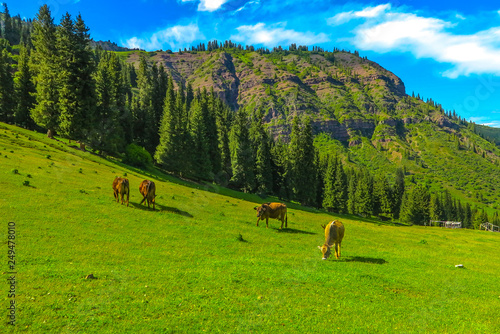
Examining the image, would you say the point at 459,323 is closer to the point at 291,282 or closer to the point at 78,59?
the point at 291,282

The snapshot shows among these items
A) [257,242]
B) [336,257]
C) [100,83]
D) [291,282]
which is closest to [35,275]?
[291,282]

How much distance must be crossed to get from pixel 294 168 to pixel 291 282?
64.0m

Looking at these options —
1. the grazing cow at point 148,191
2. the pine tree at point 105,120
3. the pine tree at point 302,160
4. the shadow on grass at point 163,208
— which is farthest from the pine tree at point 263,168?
the grazing cow at point 148,191

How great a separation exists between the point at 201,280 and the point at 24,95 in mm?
74492

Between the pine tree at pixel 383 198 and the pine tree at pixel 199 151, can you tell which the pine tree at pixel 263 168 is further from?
the pine tree at pixel 383 198

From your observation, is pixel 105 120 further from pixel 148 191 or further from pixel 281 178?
pixel 281 178

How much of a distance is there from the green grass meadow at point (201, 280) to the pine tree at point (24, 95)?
170 feet

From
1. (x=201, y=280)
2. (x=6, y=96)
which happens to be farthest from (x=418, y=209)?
(x=6, y=96)

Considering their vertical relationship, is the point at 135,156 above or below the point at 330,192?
above

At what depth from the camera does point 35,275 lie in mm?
10359

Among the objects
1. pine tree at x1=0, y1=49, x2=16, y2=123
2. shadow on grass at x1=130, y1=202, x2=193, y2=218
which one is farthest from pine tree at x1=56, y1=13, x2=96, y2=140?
shadow on grass at x1=130, y1=202, x2=193, y2=218

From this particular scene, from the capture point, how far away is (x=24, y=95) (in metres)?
59.4

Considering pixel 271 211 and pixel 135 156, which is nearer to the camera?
pixel 271 211

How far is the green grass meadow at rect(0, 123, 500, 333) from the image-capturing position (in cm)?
847
